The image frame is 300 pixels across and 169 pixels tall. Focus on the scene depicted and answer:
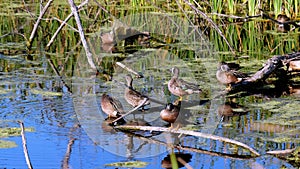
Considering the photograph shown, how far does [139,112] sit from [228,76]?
167cm

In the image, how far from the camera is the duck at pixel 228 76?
868cm

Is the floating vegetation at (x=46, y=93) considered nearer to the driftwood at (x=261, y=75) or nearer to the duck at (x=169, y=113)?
the duck at (x=169, y=113)

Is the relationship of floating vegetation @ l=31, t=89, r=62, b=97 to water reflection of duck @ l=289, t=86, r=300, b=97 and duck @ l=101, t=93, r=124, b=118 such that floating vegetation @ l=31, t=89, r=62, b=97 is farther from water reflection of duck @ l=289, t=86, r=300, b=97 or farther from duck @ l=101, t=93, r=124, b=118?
water reflection of duck @ l=289, t=86, r=300, b=97

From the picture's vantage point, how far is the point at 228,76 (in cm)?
866

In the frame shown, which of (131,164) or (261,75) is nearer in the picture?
(131,164)

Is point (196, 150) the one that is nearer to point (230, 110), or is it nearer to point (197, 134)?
point (197, 134)

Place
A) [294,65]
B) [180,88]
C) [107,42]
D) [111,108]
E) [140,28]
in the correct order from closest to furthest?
[111,108] < [180,88] < [294,65] < [107,42] < [140,28]

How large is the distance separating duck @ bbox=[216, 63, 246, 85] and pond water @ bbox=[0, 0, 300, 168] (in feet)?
0.50

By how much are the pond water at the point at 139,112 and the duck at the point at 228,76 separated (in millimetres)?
153

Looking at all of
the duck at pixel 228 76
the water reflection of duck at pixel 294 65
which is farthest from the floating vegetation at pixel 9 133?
the water reflection of duck at pixel 294 65

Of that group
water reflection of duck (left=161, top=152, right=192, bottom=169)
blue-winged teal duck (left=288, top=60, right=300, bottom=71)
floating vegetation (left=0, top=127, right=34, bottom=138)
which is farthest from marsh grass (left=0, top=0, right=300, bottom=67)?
water reflection of duck (left=161, top=152, right=192, bottom=169)

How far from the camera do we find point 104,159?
585 centimetres

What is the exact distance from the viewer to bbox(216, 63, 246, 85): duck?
8.68 metres

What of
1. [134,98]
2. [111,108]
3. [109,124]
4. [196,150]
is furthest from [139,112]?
[196,150]
